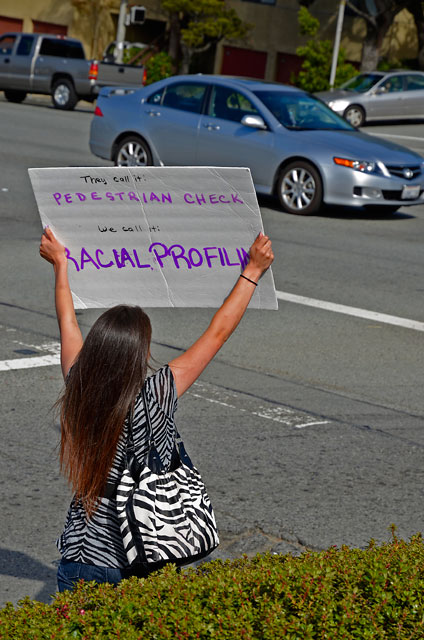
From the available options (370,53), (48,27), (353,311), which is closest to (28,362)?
(353,311)

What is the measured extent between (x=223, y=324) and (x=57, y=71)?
28.5m

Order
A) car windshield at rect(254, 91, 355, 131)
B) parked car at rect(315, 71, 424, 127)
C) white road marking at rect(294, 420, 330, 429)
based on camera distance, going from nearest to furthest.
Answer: white road marking at rect(294, 420, 330, 429) < car windshield at rect(254, 91, 355, 131) < parked car at rect(315, 71, 424, 127)

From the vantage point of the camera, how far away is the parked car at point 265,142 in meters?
13.6

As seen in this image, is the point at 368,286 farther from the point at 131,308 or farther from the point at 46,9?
the point at 46,9

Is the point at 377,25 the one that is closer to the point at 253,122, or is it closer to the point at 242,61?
the point at 242,61

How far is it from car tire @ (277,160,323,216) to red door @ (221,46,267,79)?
107 ft

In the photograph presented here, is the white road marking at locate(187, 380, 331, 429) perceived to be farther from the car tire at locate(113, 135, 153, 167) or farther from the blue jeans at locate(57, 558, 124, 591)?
the car tire at locate(113, 135, 153, 167)

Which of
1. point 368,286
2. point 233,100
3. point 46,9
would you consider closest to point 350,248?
point 368,286

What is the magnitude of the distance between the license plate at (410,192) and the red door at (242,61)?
32523mm

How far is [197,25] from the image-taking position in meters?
39.8

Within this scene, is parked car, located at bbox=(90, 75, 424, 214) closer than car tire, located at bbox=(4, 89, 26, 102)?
Yes

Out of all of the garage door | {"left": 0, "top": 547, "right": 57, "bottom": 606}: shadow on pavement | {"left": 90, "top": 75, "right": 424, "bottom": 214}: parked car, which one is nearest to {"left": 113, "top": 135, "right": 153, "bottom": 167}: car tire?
{"left": 90, "top": 75, "right": 424, "bottom": 214}: parked car

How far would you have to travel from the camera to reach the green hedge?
7.74 ft

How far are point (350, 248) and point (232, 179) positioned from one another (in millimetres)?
8826
